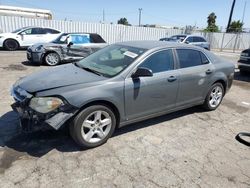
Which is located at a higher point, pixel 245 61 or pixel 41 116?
pixel 245 61

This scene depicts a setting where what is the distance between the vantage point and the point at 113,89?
323 centimetres

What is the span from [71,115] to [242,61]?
831cm

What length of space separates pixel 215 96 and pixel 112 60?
258cm

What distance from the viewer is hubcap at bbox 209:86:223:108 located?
4943 millimetres

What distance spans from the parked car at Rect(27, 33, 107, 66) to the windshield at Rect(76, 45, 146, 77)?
5.33m

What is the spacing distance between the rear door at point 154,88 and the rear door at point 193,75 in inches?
7.6

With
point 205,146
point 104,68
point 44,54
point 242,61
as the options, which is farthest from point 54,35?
point 205,146

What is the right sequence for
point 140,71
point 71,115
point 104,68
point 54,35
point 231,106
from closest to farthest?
point 71,115 < point 140,71 < point 104,68 < point 231,106 < point 54,35

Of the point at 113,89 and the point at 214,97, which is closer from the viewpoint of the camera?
Answer: the point at 113,89

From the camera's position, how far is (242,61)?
9023 mm

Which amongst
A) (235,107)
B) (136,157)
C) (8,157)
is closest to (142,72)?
(136,157)

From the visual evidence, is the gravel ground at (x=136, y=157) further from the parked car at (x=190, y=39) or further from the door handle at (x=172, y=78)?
the parked car at (x=190, y=39)

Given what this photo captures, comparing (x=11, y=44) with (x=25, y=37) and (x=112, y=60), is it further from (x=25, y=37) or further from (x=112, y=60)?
(x=112, y=60)

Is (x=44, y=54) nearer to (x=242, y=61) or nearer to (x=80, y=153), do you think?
(x=80, y=153)
